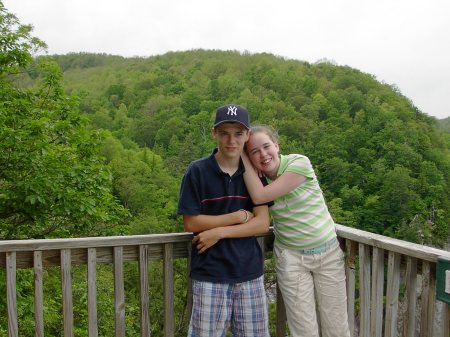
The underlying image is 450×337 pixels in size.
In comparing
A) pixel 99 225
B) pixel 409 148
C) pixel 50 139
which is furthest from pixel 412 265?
pixel 409 148

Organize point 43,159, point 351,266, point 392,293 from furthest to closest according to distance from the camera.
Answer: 1. point 43,159
2. point 351,266
3. point 392,293

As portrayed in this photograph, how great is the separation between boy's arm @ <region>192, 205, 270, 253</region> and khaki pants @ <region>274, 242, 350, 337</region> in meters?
0.30

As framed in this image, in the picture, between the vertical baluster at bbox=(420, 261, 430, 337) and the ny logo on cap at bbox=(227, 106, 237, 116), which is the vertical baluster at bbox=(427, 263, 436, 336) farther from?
the ny logo on cap at bbox=(227, 106, 237, 116)

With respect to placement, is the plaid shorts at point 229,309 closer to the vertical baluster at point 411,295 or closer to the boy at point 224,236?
the boy at point 224,236

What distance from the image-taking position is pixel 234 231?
2277 mm

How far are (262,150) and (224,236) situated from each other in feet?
1.67

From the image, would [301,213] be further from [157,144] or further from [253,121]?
[157,144]

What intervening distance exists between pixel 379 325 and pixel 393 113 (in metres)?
70.6

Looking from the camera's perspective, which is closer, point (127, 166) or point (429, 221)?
point (127, 166)

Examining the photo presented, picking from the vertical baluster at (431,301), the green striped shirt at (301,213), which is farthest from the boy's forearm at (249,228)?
the vertical baluster at (431,301)

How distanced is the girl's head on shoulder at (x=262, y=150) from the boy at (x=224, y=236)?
0.12m

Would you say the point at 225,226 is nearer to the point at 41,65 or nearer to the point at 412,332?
the point at 412,332

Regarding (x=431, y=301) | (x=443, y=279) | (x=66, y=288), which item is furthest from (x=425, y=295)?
(x=66, y=288)

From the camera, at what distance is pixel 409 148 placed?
59594 millimetres
